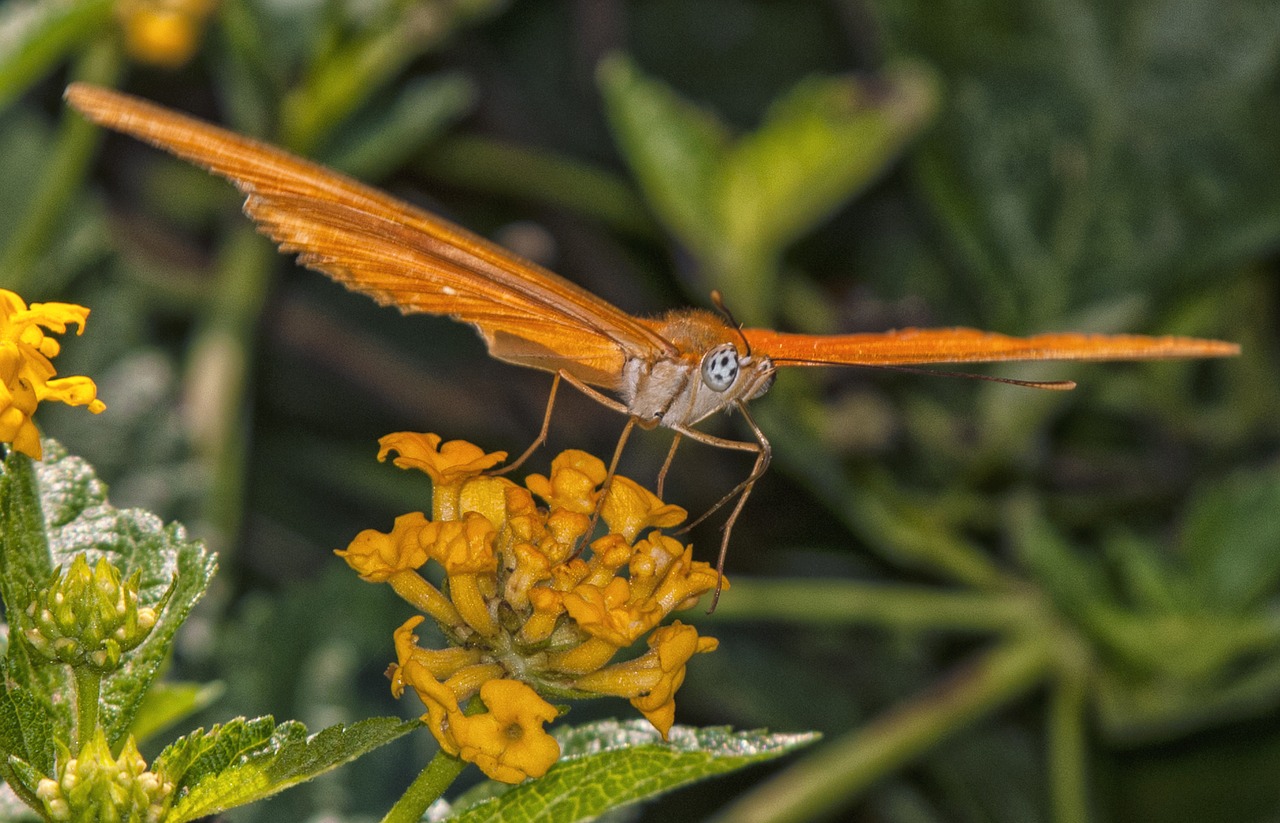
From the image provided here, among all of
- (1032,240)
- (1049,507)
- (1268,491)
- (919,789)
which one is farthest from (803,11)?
(919,789)

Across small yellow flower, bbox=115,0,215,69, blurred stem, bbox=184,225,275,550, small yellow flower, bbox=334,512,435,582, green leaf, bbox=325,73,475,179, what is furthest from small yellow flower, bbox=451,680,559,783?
small yellow flower, bbox=115,0,215,69

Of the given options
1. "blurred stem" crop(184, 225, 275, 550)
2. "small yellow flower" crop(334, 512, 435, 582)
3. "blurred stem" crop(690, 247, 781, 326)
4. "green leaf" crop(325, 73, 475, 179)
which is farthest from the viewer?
"blurred stem" crop(690, 247, 781, 326)

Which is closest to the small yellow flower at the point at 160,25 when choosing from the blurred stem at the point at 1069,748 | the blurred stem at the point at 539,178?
the blurred stem at the point at 539,178

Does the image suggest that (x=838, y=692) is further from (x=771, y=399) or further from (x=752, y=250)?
(x=752, y=250)

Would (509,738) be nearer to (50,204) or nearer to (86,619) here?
(86,619)

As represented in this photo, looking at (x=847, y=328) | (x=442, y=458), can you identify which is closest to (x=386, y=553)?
(x=442, y=458)

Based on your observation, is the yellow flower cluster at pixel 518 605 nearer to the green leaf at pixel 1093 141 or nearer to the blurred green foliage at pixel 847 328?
the blurred green foliage at pixel 847 328

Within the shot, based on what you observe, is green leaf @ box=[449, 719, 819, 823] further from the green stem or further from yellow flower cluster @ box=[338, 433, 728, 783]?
the green stem

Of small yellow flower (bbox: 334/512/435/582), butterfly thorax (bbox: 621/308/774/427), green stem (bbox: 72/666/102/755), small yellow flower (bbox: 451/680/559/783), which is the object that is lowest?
green stem (bbox: 72/666/102/755)
